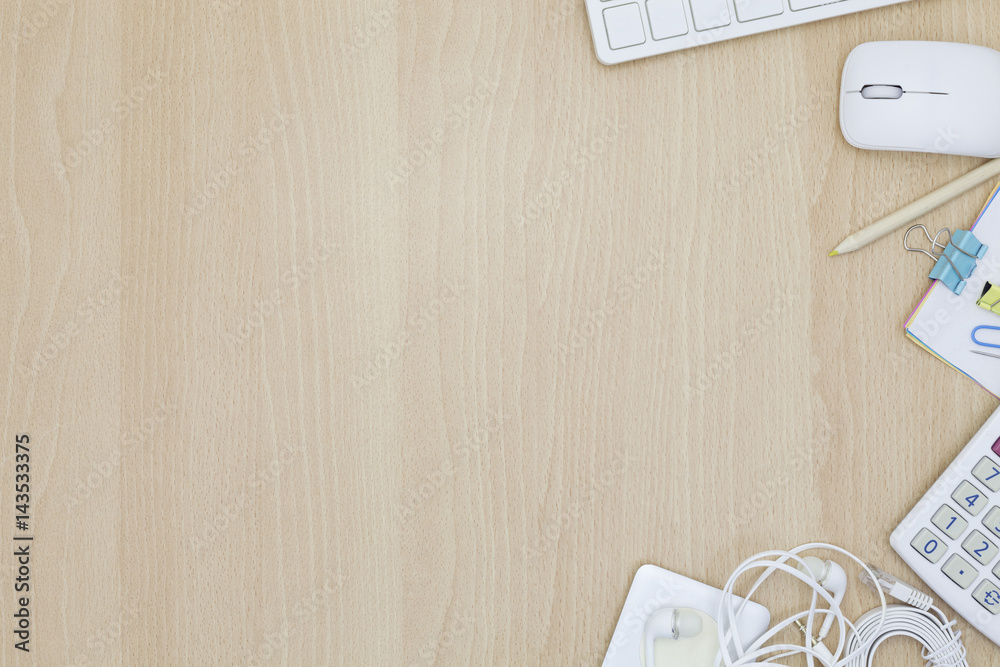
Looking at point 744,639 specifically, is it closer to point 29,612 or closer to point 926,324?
point 926,324

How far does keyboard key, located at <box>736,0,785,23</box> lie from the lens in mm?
593

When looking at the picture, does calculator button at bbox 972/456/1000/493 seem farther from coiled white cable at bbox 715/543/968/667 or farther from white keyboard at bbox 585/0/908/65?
white keyboard at bbox 585/0/908/65

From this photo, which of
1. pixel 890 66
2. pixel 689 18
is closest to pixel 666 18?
Result: pixel 689 18

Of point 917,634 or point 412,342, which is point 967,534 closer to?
point 917,634

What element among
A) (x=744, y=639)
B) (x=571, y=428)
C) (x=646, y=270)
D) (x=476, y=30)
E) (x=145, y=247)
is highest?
(x=476, y=30)

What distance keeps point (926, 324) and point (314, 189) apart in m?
0.55

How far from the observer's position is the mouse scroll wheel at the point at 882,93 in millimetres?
565

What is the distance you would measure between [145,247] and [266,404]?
18 cm

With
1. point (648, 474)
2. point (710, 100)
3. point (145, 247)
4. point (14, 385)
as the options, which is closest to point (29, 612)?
point (14, 385)

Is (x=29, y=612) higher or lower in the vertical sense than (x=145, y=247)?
lower

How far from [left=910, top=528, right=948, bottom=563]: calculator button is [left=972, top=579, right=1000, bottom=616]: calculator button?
40mm

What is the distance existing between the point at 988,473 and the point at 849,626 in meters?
0.17

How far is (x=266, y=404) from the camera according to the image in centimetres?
62

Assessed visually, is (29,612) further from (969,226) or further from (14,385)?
(969,226)
